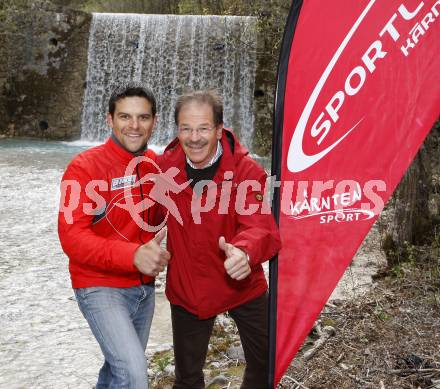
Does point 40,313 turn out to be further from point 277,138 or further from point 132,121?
point 277,138

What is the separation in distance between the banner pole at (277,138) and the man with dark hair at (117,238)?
44 cm

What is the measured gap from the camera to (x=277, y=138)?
2.14m

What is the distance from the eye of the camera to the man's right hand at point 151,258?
2.16 m

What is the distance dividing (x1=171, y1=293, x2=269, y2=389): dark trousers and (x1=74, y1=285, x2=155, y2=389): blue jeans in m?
0.27

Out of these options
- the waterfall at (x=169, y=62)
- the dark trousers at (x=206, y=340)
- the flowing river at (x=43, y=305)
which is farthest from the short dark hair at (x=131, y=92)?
the waterfall at (x=169, y=62)

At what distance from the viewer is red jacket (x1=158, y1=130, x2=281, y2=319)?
8.16 ft

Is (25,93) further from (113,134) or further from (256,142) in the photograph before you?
(113,134)

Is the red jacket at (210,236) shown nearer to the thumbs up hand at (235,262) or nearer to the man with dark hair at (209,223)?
the man with dark hair at (209,223)

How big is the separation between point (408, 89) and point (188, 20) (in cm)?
1697

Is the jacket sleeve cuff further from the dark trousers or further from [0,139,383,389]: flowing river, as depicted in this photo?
[0,139,383,389]: flowing river

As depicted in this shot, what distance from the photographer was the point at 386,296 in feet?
15.0

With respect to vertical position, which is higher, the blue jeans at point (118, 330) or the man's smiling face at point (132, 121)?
the man's smiling face at point (132, 121)

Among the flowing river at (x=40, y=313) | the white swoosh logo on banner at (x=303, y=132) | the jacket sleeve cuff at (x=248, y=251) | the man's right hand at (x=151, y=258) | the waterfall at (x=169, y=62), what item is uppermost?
the waterfall at (x=169, y=62)

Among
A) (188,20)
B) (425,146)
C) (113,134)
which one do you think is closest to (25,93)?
(188,20)
